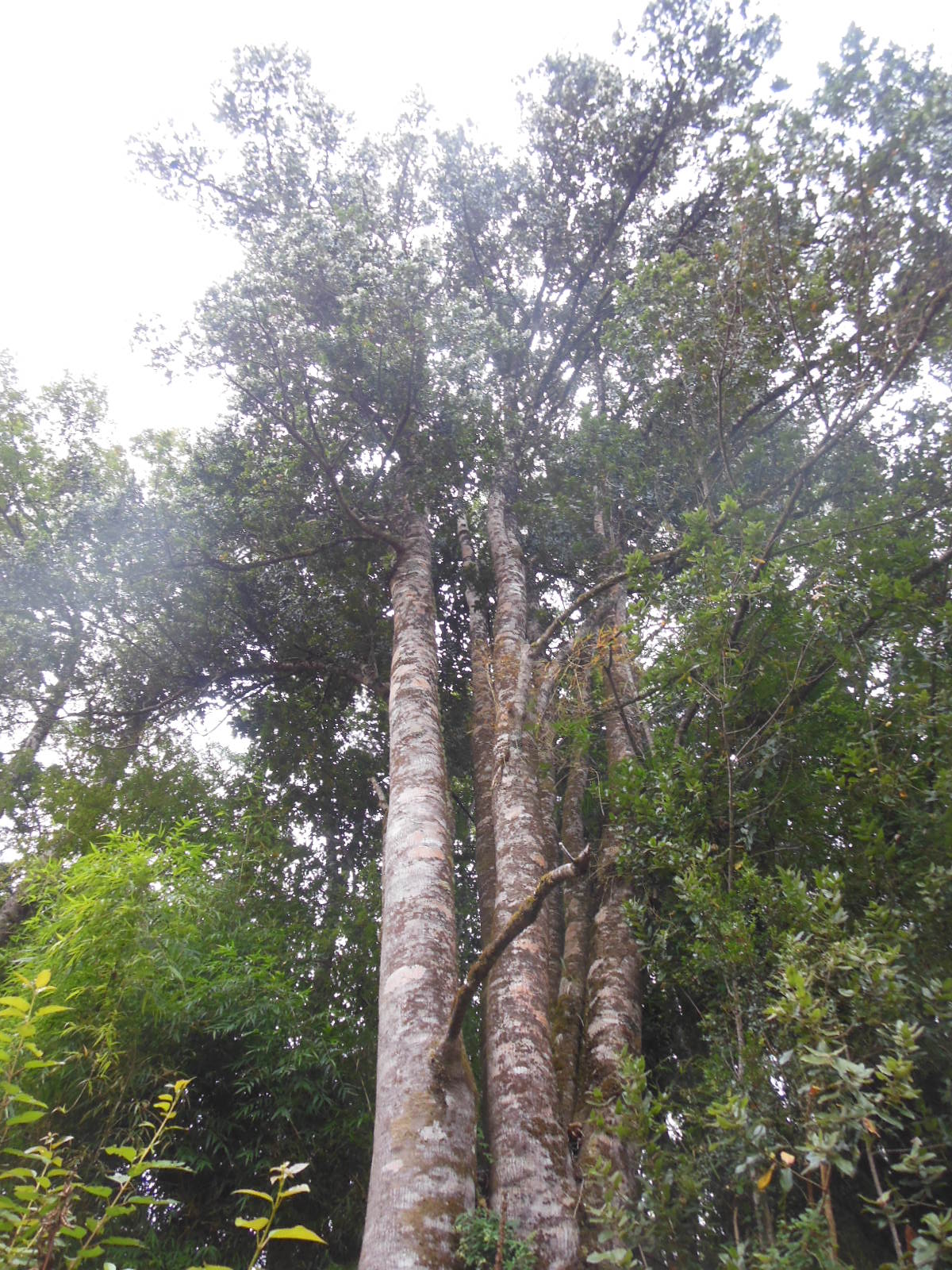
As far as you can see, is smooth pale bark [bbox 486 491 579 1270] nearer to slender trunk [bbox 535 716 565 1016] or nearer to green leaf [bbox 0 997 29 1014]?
slender trunk [bbox 535 716 565 1016]

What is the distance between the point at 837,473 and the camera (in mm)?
7035

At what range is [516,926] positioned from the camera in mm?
2768

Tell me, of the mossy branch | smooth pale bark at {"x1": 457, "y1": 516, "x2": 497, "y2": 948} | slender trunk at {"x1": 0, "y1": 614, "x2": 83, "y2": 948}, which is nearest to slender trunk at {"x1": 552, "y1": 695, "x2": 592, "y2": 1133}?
smooth pale bark at {"x1": 457, "y1": 516, "x2": 497, "y2": 948}

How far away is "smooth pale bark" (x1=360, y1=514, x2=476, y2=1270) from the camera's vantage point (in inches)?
114

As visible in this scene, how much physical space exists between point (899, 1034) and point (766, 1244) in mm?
813

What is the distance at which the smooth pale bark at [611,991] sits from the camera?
12.2ft

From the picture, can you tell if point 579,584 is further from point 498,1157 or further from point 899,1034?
point 899,1034

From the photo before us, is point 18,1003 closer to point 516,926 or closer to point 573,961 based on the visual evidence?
point 516,926

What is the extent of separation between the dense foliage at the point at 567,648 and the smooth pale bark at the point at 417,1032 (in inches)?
8.3

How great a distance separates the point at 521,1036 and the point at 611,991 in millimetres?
939

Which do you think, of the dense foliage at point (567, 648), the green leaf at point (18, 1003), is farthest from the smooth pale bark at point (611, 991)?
the green leaf at point (18, 1003)

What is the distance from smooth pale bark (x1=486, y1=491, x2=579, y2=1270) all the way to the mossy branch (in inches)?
33.4

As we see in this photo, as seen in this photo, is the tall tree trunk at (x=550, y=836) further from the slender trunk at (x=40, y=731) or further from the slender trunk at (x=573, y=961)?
the slender trunk at (x=40, y=731)

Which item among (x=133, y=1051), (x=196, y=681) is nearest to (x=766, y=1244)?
(x=133, y=1051)
